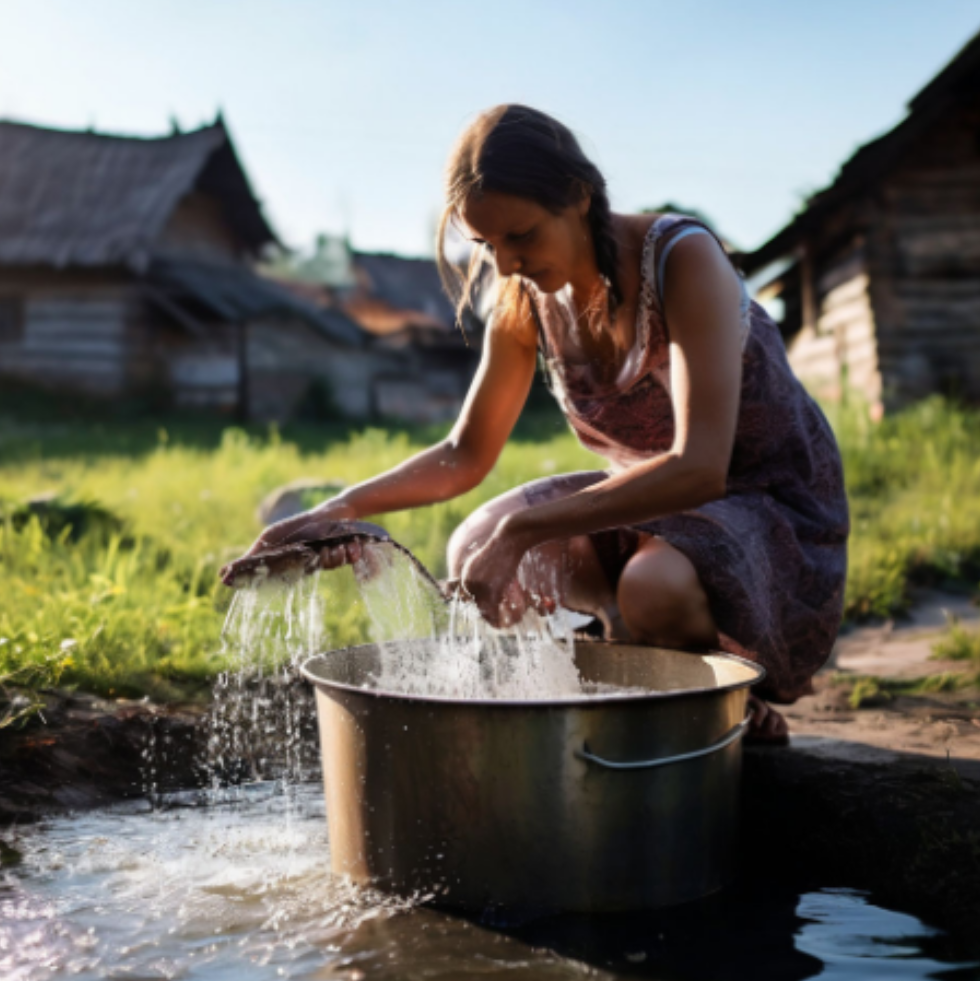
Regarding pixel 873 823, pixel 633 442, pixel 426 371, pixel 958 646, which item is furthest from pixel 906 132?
pixel 426 371

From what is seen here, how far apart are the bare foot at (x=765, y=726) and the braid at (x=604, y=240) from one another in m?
0.95

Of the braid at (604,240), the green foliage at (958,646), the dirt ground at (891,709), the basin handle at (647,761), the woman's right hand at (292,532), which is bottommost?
the dirt ground at (891,709)

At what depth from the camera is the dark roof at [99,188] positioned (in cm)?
1716

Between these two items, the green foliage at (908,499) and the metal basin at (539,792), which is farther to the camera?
the green foliage at (908,499)

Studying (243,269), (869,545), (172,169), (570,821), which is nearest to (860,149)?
(869,545)

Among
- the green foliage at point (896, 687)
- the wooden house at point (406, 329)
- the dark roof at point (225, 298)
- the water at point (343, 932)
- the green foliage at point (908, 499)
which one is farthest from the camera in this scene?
the wooden house at point (406, 329)

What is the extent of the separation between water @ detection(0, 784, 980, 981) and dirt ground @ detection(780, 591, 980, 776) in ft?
1.46

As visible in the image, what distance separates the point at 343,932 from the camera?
1872 millimetres

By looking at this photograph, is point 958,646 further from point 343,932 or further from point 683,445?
point 343,932

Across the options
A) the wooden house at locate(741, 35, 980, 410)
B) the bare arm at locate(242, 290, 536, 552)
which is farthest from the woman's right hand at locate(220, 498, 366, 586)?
the wooden house at locate(741, 35, 980, 410)

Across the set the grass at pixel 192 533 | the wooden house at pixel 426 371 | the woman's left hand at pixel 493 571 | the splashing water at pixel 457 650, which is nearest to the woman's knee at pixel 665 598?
the splashing water at pixel 457 650

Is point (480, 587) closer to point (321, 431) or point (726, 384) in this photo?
point (726, 384)

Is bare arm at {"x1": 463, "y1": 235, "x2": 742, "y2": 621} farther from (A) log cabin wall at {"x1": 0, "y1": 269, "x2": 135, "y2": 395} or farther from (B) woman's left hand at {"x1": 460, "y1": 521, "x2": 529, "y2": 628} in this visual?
(A) log cabin wall at {"x1": 0, "y1": 269, "x2": 135, "y2": 395}

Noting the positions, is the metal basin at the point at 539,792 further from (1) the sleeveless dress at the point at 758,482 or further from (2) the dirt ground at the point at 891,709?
(2) the dirt ground at the point at 891,709
